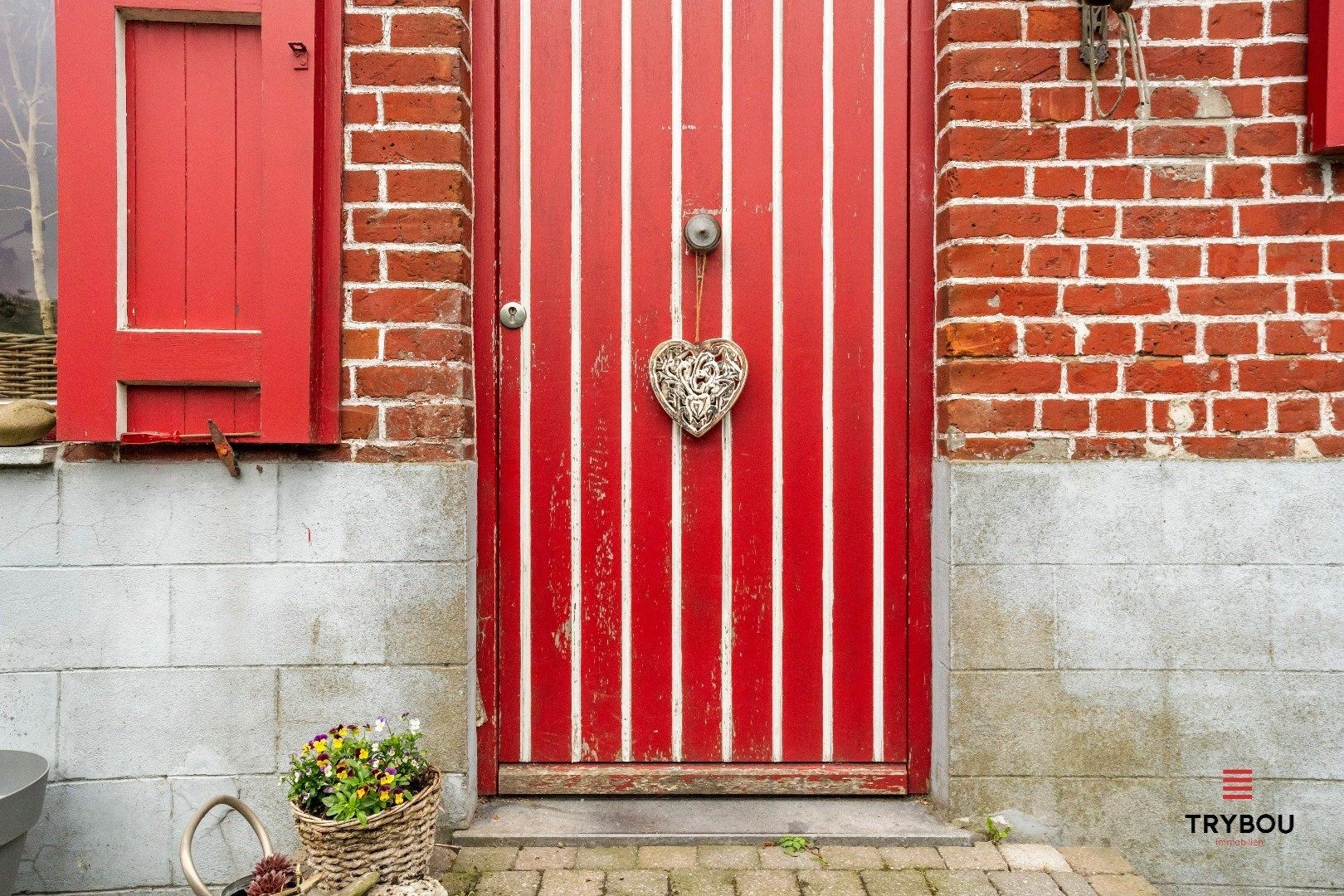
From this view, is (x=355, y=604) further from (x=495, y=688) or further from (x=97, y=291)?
(x=97, y=291)

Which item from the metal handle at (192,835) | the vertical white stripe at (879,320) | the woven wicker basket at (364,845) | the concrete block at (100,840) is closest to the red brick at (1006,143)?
the vertical white stripe at (879,320)

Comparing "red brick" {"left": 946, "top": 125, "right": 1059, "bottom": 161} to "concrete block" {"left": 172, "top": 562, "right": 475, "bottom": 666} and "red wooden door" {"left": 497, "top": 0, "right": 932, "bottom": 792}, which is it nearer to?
"red wooden door" {"left": 497, "top": 0, "right": 932, "bottom": 792}

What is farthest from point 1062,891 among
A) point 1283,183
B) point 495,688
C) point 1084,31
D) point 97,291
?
point 97,291

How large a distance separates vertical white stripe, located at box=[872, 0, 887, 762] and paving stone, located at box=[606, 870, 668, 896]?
897 millimetres

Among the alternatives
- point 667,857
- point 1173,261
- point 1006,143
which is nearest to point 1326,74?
point 1173,261

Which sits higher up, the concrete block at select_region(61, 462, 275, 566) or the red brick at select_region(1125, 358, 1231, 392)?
the red brick at select_region(1125, 358, 1231, 392)

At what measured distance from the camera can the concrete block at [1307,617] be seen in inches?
95.5

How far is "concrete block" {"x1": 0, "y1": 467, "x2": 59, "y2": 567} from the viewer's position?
95.1 inches

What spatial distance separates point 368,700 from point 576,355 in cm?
114

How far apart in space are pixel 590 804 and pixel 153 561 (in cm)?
142

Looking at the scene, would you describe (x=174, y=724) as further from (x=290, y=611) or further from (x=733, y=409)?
(x=733, y=409)

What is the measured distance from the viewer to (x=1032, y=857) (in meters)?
2.39

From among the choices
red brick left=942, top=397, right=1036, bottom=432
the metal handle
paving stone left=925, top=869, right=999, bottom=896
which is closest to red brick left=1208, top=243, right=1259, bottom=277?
red brick left=942, top=397, right=1036, bottom=432

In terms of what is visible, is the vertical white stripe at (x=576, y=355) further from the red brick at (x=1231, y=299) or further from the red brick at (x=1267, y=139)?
the red brick at (x=1267, y=139)
